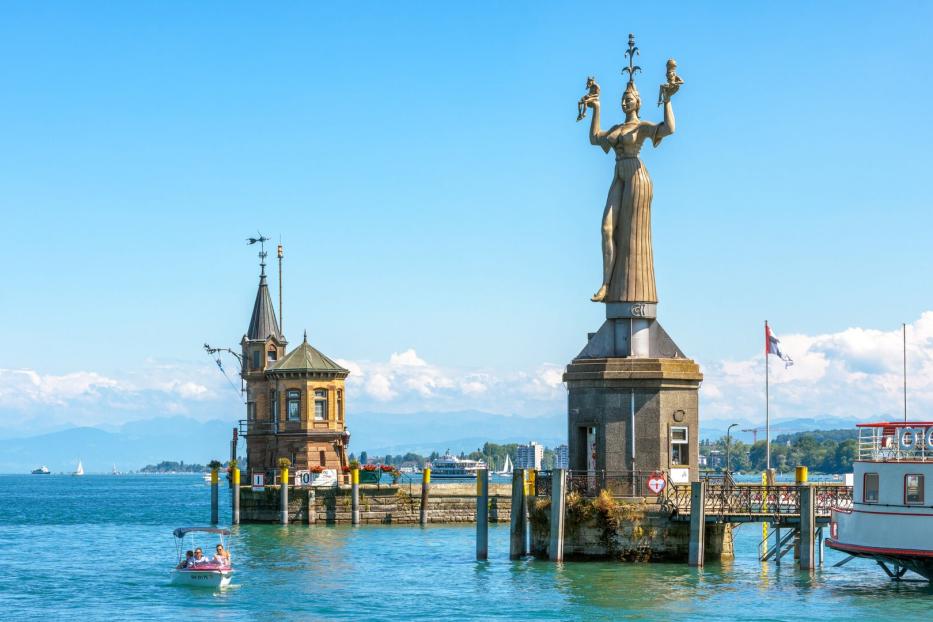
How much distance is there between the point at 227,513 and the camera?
105 m

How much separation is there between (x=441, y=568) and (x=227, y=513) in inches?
2198

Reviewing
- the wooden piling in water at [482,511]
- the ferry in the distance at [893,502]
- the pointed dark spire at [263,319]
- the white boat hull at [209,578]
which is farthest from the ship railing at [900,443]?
the pointed dark spire at [263,319]

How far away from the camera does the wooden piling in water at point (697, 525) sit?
43.3m

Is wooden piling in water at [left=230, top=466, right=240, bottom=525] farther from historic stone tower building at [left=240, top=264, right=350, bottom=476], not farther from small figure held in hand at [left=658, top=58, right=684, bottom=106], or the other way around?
small figure held in hand at [left=658, top=58, right=684, bottom=106]

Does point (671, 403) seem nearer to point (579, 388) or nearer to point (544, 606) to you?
point (579, 388)

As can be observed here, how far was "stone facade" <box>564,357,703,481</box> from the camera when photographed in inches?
1822

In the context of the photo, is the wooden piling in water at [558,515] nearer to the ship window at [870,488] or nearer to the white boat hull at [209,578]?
the ship window at [870,488]

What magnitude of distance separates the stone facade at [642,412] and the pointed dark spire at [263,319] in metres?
41.0

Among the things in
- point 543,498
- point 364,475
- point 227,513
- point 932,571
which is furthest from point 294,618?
point 227,513

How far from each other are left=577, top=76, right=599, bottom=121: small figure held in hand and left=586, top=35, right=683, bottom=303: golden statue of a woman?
47cm

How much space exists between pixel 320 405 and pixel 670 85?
37.6m

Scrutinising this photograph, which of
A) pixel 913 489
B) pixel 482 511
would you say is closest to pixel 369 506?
pixel 482 511

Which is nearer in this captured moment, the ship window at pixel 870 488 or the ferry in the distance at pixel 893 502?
the ferry in the distance at pixel 893 502

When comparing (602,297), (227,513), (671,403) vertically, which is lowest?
(227,513)
